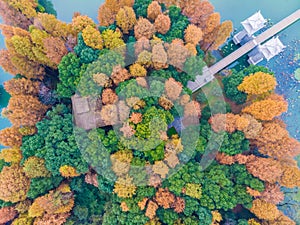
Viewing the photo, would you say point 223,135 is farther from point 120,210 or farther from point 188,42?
point 120,210

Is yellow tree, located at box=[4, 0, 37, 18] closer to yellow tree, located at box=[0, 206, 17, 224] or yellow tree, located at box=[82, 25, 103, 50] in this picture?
yellow tree, located at box=[82, 25, 103, 50]

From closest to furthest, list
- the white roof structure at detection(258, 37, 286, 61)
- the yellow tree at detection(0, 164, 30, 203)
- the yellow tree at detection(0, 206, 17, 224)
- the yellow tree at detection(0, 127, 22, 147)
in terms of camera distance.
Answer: the yellow tree at detection(0, 164, 30, 203)
the yellow tree at detection(0, 206, 17, 224)
the yellow tree at detection(0, 127, 22, 147)
the white roof structure at detection(258, 37, 286, 61)

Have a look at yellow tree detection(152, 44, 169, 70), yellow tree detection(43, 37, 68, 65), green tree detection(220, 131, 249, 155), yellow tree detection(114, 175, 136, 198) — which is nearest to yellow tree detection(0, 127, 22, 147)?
yellow tree detection(43, 37, 68, 65)

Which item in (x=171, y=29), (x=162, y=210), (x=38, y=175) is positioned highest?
(x=171, y=29)

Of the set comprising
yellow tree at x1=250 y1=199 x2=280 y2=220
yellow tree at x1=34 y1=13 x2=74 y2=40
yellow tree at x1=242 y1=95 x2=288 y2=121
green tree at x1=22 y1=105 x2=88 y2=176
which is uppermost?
yellow tree at x1=34 y1=13 x2=74 y2=40

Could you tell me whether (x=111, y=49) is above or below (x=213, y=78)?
above

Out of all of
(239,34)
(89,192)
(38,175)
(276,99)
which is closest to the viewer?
(38,175)

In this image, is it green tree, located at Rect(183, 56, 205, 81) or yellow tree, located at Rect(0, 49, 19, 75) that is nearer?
green tree, located at Rect(183, 56, 205, 81)

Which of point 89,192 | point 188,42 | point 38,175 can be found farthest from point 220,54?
point 38,175
